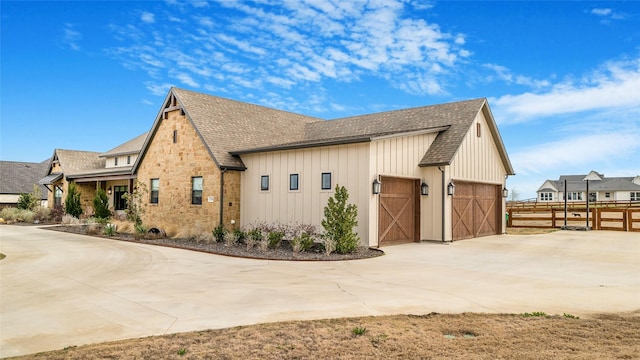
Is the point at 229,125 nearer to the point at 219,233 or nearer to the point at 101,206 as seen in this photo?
the point at 219,233

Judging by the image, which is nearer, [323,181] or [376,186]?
[376,186]

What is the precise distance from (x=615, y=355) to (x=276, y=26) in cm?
1632

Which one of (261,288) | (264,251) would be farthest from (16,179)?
(261,288)

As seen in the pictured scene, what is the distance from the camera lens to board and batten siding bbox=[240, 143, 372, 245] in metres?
15.2

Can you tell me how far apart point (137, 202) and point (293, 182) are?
10.5 meters

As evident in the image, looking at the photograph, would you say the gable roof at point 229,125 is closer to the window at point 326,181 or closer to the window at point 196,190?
the window at point 196,190

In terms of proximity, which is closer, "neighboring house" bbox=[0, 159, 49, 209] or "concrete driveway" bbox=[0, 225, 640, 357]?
"concrete driveway" bbox=[0, 225, 640, 357]

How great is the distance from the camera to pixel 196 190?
66.9 feet

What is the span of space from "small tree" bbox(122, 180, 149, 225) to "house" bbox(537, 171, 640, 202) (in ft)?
214

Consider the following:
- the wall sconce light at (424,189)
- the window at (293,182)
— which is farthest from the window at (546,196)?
the window at (293,182)

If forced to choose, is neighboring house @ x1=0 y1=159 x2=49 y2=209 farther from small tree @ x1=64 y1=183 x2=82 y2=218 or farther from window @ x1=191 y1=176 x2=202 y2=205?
window @ x1=191 y1=176 x2=202 y2=205

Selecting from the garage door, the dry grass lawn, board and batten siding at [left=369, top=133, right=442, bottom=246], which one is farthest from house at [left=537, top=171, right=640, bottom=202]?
the dry grass lawn

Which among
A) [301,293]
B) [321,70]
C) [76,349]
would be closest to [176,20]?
[321,70]

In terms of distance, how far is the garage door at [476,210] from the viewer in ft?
62.6
